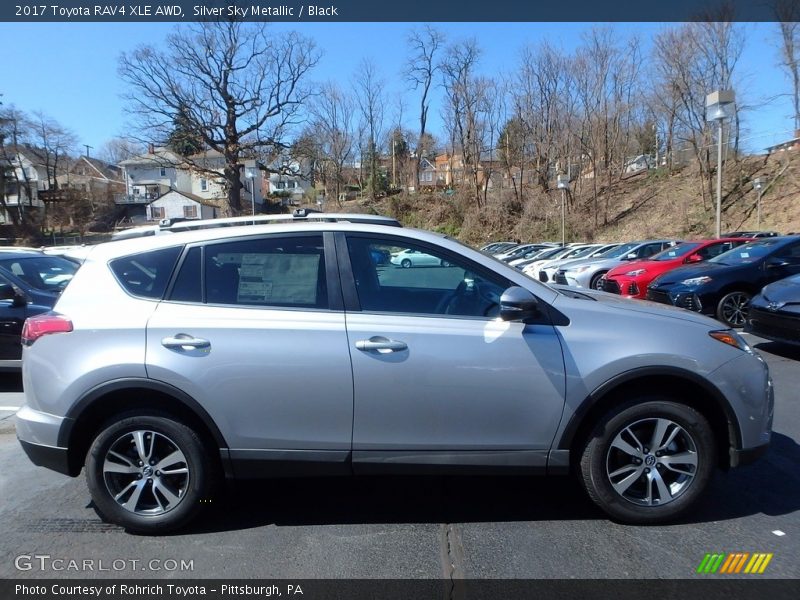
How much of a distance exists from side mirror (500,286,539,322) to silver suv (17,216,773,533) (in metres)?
0.01

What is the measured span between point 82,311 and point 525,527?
296 cm

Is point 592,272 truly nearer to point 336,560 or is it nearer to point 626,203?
point 336,560

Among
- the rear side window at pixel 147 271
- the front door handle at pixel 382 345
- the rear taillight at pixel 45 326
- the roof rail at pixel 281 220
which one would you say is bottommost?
the front door handle at pixel 382 345

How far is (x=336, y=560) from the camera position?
3.12 m

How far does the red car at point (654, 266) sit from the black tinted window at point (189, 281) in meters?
10.4

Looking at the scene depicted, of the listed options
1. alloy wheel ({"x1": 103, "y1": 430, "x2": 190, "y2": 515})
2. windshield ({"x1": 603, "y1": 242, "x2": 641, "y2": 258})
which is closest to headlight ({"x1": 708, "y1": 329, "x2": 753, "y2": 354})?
alloy wheel ({"x1": 103, "y1": 430, "x2": 190, "y2": 515})

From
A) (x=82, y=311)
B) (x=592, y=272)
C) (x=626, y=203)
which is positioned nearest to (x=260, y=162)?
(x=626, y=203)

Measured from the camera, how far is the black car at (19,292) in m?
6.81

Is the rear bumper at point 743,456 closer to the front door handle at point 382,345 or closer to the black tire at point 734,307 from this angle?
the front door handle at point 382,345

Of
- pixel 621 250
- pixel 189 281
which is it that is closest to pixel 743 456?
pixel 189 281

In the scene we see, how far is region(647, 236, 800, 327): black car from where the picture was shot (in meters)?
9.66

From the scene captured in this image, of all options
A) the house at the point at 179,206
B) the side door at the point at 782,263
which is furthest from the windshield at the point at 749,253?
the house at the point at 179,206

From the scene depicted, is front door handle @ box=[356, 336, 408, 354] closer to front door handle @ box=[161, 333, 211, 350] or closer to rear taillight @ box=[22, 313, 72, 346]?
front door handle @ box=[161, 333, 211, 350]
